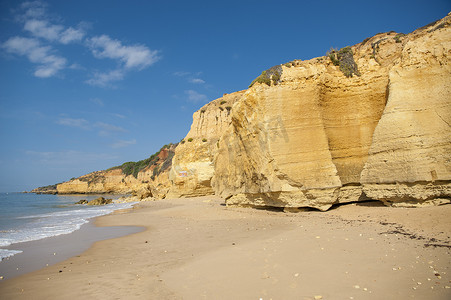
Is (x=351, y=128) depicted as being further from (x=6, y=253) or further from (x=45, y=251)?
(x=6, y=253)

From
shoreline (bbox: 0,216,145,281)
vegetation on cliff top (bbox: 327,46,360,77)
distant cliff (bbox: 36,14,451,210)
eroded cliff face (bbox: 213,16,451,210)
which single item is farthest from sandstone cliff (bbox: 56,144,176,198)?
vegetation on cliff top (bbox: 327,46,360,77)

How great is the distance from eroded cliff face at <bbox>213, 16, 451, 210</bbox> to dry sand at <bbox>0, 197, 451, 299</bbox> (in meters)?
1.48

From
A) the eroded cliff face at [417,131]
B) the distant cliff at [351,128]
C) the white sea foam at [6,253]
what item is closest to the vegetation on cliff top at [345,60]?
the distant cliff at [351,128]

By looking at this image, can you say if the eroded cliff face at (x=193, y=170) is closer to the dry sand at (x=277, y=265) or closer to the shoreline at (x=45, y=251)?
the shoreline at (x=45, y=251)

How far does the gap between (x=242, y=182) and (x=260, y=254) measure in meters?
8.54

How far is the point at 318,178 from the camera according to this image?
10648 mm

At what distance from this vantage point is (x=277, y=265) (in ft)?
16.4

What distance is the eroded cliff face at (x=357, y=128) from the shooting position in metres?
8.43

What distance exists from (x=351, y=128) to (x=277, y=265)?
8.07m

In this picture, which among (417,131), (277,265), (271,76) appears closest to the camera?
(277,265)

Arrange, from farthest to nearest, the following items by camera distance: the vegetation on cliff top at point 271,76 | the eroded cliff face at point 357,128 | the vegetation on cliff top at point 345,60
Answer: the vegetation on cliff top at point 271,76, the vegetation on cliff top at point 345,60, the eroded cliff face at point 357,128

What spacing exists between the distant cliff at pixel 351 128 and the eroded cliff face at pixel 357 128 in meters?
0.03

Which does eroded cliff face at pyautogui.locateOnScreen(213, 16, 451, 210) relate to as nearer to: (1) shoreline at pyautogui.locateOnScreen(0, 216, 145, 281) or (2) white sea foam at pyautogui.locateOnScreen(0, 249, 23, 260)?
(1) shoreline at pyautogui.locateOnScreen(0, 216, 145, 281)

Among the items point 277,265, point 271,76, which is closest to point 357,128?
point 271,76
